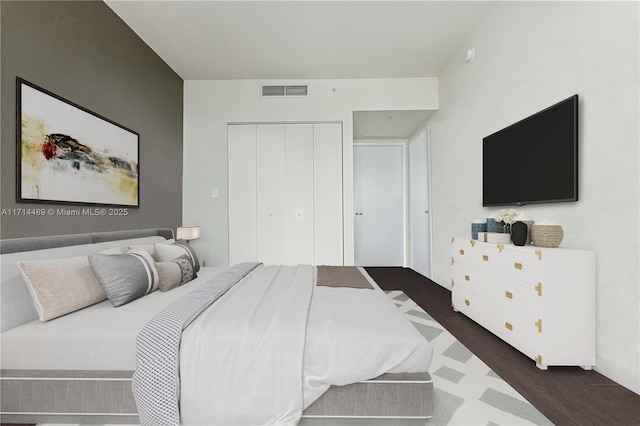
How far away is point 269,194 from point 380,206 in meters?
2.24

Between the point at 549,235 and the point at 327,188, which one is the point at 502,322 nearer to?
the point at 549,235

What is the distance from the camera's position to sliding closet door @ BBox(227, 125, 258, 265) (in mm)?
3848

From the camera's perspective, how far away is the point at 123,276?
158 centimetres

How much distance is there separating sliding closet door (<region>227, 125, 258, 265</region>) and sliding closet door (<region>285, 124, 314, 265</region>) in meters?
0.49

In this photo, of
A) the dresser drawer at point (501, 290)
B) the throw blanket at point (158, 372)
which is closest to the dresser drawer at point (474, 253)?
the dresser drawer at point (501, 290)

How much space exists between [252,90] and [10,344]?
3.53 metres

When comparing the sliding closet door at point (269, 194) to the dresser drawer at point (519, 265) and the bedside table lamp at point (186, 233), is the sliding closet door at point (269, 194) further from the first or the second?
the dresser drawer at point (519, 265)

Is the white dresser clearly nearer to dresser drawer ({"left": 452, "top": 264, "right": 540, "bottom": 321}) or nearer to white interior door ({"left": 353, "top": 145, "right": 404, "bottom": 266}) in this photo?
dresser drawer ({"left": 452, "top": 264, "right": 540, "bottom": 321})

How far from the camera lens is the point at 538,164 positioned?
2047mm

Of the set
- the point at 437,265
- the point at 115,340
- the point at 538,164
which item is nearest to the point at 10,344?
the point at 115,340

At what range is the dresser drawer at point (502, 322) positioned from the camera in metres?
1.75

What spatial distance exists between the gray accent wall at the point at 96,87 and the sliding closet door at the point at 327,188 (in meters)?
1.89

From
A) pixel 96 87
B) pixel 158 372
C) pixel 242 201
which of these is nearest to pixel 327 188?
pixel 242 201

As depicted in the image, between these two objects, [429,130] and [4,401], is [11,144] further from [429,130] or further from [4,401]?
[429,130]
